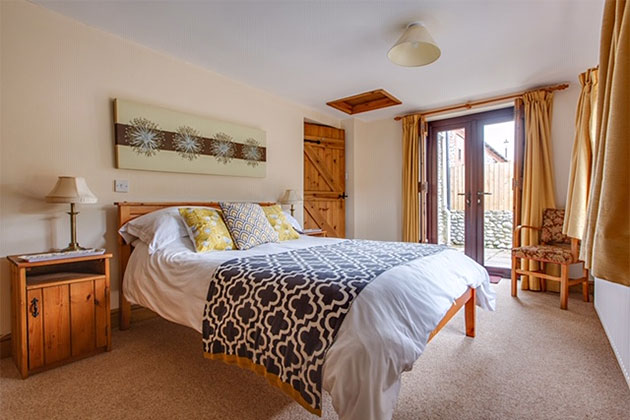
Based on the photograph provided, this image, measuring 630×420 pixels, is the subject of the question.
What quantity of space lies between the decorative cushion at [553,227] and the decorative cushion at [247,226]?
306 centimetres

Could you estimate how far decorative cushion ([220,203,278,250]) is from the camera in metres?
2.49

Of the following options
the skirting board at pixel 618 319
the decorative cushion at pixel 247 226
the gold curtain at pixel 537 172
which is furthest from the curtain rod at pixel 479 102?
the decorative cushion at pixel 247 226

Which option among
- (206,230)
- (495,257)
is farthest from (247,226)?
(495,257)

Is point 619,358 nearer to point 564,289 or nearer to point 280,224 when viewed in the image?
point 564,289

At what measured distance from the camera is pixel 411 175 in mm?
4691

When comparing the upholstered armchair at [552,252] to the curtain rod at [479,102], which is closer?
the upholstered armchair at [552,252]

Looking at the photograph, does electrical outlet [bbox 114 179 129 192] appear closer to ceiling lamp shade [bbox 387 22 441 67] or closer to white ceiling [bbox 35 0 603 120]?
white ceiling [bbox 35 0 603 120]

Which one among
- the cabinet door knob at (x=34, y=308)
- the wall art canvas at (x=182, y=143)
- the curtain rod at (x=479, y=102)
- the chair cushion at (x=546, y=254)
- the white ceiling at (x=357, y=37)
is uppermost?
the white ceiling at (x=357, y=37)

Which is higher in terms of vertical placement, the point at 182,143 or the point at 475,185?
the point at 182,143

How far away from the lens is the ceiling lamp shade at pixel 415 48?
2316 mm

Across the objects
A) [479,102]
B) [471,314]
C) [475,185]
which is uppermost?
[479,102]

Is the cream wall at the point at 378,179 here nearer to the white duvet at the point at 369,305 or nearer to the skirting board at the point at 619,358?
the white duvet at the point at 369,305

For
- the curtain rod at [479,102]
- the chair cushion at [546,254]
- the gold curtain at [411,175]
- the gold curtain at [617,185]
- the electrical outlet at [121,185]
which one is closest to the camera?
the gold curtain at [617,185]

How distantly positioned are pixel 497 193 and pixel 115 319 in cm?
459
